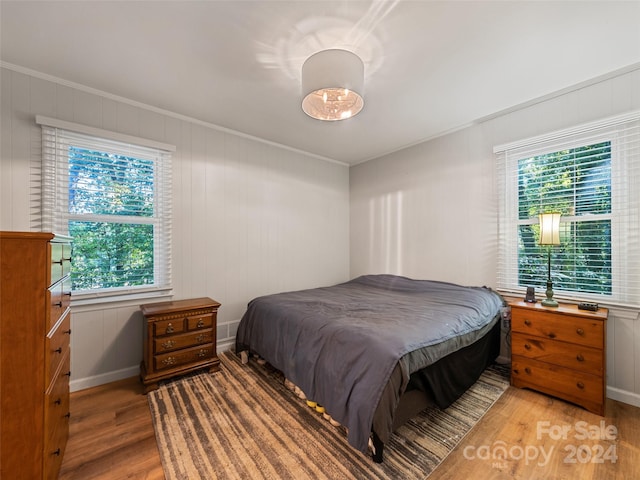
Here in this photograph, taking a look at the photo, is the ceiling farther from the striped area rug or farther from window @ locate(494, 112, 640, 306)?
the striped area rug

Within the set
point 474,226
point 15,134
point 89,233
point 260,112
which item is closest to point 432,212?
point 474,226

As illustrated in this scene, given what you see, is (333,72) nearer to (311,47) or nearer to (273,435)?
(311,47)

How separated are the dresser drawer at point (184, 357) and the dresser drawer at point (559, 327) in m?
2.73

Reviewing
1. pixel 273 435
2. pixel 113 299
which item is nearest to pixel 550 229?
pixel 273 435

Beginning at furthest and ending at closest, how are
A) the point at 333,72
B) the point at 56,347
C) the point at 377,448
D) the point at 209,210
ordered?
the point at 209,210 < the point at 333,72 < the point at 377,448 < the point at 56,347

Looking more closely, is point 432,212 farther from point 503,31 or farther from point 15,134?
point 15,134

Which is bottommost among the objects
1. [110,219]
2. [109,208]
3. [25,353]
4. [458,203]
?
[25,353]

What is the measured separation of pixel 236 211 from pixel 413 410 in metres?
2.60

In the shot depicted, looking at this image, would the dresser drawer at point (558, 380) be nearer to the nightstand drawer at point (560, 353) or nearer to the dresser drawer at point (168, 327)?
the nightstand drawer at point (560, 353)

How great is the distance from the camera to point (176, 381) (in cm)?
237

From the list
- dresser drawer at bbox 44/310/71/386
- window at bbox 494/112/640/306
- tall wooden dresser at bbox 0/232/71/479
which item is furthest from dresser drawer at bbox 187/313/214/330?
window at bbox 494/112/640/306

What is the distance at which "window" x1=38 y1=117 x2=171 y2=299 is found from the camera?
2.19 metres

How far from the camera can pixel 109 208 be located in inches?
95.3

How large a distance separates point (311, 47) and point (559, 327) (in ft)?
8.98
